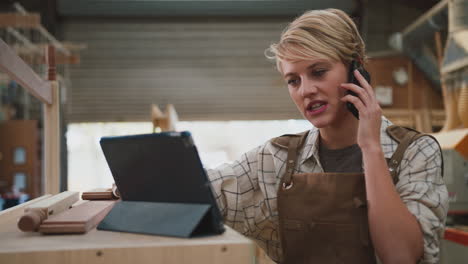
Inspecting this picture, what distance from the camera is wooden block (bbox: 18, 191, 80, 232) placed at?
0.99 meters

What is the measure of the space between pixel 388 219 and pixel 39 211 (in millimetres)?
993

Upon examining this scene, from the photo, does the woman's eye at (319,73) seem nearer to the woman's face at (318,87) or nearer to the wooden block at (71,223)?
the woman's face at (318,87)

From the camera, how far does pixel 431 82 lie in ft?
23.8

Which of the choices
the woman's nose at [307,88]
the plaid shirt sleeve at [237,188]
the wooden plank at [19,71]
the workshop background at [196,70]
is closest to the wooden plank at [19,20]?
the workshop background at [196,70]

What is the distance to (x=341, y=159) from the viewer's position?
1.75m

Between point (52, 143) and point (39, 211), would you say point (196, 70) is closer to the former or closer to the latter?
point (52, 143)

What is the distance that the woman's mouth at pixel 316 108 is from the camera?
5.33ft

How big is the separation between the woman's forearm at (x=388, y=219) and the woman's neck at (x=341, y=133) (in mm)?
286

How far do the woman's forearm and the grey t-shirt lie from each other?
0.24 metres

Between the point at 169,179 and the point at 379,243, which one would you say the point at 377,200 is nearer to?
the point at 379,243

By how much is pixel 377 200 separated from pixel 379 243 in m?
0.14

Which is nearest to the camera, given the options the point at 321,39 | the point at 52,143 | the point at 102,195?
the point at 102,195

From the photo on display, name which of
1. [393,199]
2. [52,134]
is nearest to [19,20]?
[52,134]

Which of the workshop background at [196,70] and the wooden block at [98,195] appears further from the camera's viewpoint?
the workshop background at [196,70]
